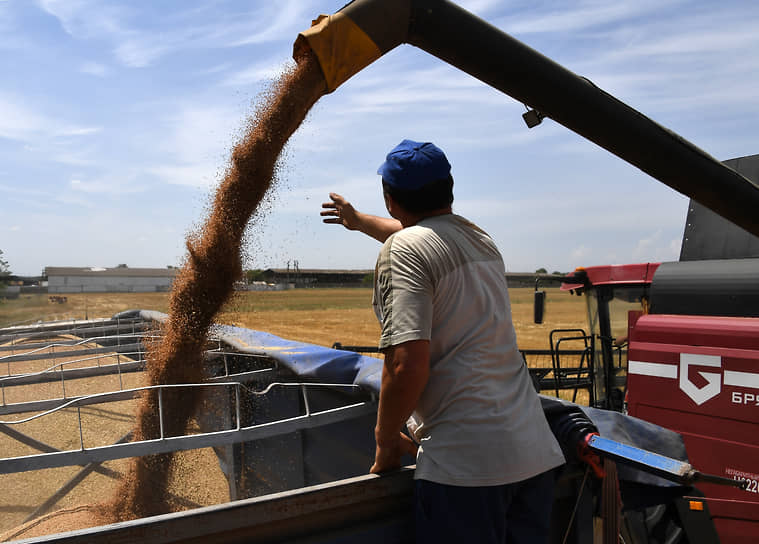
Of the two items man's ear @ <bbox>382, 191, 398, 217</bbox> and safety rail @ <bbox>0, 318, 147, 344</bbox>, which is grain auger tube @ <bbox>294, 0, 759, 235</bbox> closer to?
man's ear @ <bbox>382, 191, 398, 217</bbox>

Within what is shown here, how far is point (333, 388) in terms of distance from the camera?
10.8ft

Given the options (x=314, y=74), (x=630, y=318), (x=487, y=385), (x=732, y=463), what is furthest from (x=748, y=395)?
(x=314, y=74)

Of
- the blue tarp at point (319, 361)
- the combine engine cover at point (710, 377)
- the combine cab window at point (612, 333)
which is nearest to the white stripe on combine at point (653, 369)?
the combine engine cover at point (710, 377)

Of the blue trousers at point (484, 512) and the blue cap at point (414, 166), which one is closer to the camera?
the blue trousers at point (484, 512)

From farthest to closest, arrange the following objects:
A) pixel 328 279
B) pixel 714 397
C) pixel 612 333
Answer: pixel 328 279 → pixel 612 333 → pixel 714 397

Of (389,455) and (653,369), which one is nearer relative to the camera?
(389,455)

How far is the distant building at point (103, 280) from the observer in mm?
66625

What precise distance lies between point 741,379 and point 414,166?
8.16 feet

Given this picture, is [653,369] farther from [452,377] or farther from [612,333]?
[452,377]

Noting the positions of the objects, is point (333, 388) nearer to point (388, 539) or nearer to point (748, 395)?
point (388, 539)

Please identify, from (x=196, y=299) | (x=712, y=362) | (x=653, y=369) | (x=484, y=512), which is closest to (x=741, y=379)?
(x=712, y=362)

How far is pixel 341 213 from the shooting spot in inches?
111

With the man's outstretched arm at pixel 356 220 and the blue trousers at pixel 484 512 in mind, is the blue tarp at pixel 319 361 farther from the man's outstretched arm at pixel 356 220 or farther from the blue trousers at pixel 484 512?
the blue trousers at pixel 484 512

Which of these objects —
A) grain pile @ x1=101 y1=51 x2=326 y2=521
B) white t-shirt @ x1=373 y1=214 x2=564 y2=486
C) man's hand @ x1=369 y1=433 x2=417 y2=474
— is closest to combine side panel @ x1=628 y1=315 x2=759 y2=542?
white t-shirt @ x1=373 y1=214 x2=564 y2=486
